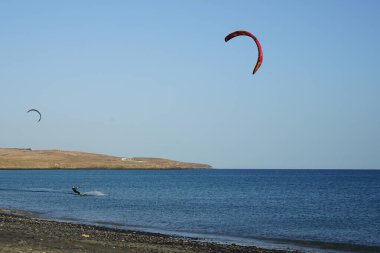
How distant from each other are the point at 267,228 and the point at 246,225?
191 cm

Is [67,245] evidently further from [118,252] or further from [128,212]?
[128,212]

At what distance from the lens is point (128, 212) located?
50.0 m

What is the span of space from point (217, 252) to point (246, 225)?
1752 cm

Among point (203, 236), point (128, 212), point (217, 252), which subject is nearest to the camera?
point (217, 252)

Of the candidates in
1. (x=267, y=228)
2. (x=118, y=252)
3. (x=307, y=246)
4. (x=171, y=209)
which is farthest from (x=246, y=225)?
(x=118, y=252)

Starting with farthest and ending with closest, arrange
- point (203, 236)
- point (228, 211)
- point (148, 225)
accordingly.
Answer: point (228, 211) < point (148, 225) < point (203, 236)

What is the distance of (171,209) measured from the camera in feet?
179

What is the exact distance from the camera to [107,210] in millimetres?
51906

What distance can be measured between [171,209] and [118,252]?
3441cm

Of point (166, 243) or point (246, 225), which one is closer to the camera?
point (166, 243)

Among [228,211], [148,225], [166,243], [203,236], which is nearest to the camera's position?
[166,243]

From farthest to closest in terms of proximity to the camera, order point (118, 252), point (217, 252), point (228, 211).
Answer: point (228, 211)
point (217, 252)
point (118, 252)

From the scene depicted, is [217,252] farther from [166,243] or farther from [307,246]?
[307,246]

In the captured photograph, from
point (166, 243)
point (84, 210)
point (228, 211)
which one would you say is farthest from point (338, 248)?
point (84, 210)
